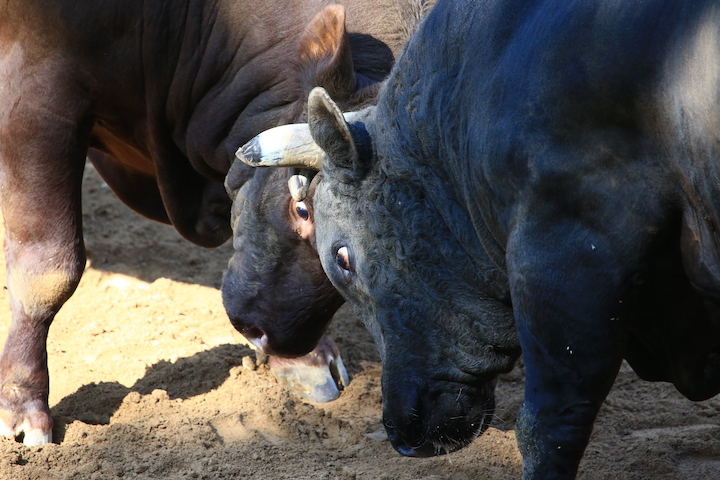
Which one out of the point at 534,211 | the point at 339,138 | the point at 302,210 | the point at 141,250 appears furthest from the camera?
the point at 141,250

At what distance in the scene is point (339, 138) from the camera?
9.68ft

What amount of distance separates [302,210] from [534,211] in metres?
1.70

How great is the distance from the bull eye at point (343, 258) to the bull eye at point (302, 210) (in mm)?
661

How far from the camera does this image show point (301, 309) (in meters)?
4.14

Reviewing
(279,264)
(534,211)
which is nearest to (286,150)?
(279,264)

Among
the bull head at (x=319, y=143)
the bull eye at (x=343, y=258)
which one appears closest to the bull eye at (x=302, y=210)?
the bull head at (x=319, y=143)

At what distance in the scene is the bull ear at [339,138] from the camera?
2.86 metres

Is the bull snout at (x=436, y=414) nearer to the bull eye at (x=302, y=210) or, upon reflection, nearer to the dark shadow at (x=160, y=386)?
the bull eye at (x=302, y=210)

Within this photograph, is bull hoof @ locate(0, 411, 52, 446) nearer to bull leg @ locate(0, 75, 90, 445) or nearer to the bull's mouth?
bull leg @ locate(0, 75, 90, 445)

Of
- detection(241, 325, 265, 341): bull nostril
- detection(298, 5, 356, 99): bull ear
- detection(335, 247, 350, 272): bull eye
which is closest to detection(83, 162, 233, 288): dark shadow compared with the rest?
detection(241, 325, 265, 341): bull nostril

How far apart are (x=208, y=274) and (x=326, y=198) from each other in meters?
3.08

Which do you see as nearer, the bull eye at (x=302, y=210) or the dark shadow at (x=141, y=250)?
the bull eye at (x=302, y=210)

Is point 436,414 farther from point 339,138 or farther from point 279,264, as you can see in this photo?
point 279,264

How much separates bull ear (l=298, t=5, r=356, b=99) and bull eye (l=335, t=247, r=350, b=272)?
0.85 meters
